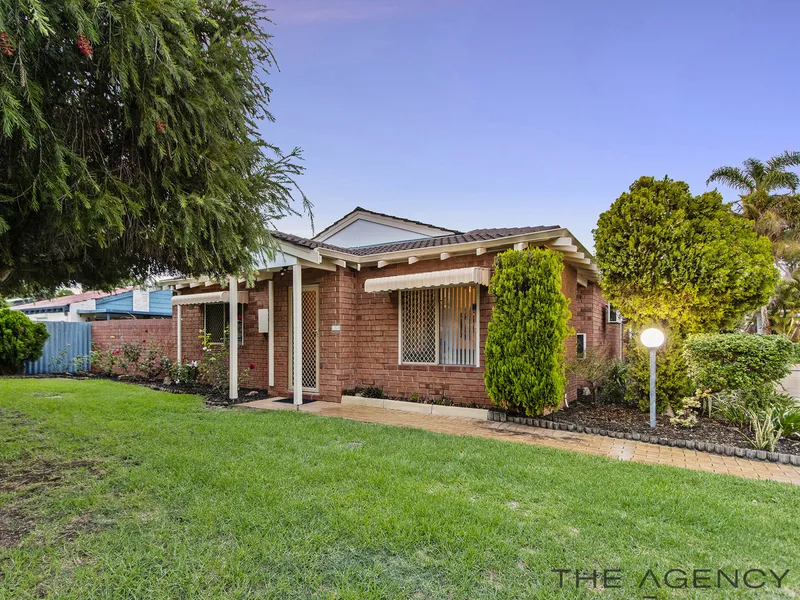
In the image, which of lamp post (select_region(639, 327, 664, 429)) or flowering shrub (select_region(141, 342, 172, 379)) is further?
flowering shrub (select_region(141, 342, 172, 379))

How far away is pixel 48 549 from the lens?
4137 millimetres

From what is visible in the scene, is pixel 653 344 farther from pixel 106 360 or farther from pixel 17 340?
pixel 17 340

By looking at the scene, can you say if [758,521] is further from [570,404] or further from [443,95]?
[443,95]

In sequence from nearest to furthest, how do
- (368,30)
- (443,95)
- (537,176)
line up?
1. (368,30)
2. (443,95)
3. (537,176)

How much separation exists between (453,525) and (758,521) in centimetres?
349

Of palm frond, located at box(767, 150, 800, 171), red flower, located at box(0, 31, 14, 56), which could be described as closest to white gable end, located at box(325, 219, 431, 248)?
red flower, located at box(0, 31, 14, 56)

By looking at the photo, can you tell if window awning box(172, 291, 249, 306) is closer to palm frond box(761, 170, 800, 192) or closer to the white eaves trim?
the white eaves trim

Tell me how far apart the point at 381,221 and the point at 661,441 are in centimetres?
1528

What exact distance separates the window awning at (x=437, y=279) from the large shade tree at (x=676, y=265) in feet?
9.95

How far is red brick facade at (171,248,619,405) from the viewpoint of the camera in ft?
39.2

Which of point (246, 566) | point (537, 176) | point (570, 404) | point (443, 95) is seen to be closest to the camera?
point (246, 566)

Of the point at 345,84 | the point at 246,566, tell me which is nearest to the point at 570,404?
the point at 246,566

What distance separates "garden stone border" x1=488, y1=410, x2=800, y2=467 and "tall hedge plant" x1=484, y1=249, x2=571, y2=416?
331 mm

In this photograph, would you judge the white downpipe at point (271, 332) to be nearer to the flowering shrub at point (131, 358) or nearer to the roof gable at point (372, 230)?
the roof gable at point (372, 230)
